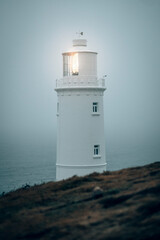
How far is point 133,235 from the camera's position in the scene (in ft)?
40.4

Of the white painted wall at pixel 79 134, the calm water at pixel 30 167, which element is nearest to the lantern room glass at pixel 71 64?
the white painted wall at pixel 79 134

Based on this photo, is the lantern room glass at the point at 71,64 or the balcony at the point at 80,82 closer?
the balcony at the point at 80,82

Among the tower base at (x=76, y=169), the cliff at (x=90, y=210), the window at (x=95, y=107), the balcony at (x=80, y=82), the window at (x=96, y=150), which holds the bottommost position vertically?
the cliff at (x=90, y=210)

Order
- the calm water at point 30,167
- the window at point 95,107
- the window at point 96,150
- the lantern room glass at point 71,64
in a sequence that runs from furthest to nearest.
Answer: the calm water at point 30,167, the lantern room glass at point 71,64, the window at point 95,107, the window at point 96,150

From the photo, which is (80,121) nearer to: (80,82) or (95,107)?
(95,107)

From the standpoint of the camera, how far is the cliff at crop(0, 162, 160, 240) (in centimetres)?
1287

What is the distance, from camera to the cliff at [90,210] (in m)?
12.9

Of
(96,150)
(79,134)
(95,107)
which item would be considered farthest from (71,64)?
(96,150)

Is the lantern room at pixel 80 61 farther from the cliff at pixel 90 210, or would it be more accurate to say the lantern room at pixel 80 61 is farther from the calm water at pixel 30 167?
the calm water at pixel 30 167

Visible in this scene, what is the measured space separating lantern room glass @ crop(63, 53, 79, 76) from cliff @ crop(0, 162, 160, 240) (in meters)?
11.6

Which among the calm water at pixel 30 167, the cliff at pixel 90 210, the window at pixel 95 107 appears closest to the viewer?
the cliff at pixel 90 210

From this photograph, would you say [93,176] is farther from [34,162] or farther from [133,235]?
[34,162]

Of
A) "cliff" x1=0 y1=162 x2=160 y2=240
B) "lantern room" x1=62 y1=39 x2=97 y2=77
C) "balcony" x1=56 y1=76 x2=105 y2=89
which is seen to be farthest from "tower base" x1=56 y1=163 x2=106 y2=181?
"cliff" x1=0 y1=162 x2=160 y2=240

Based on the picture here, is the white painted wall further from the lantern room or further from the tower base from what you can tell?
the lantern room
